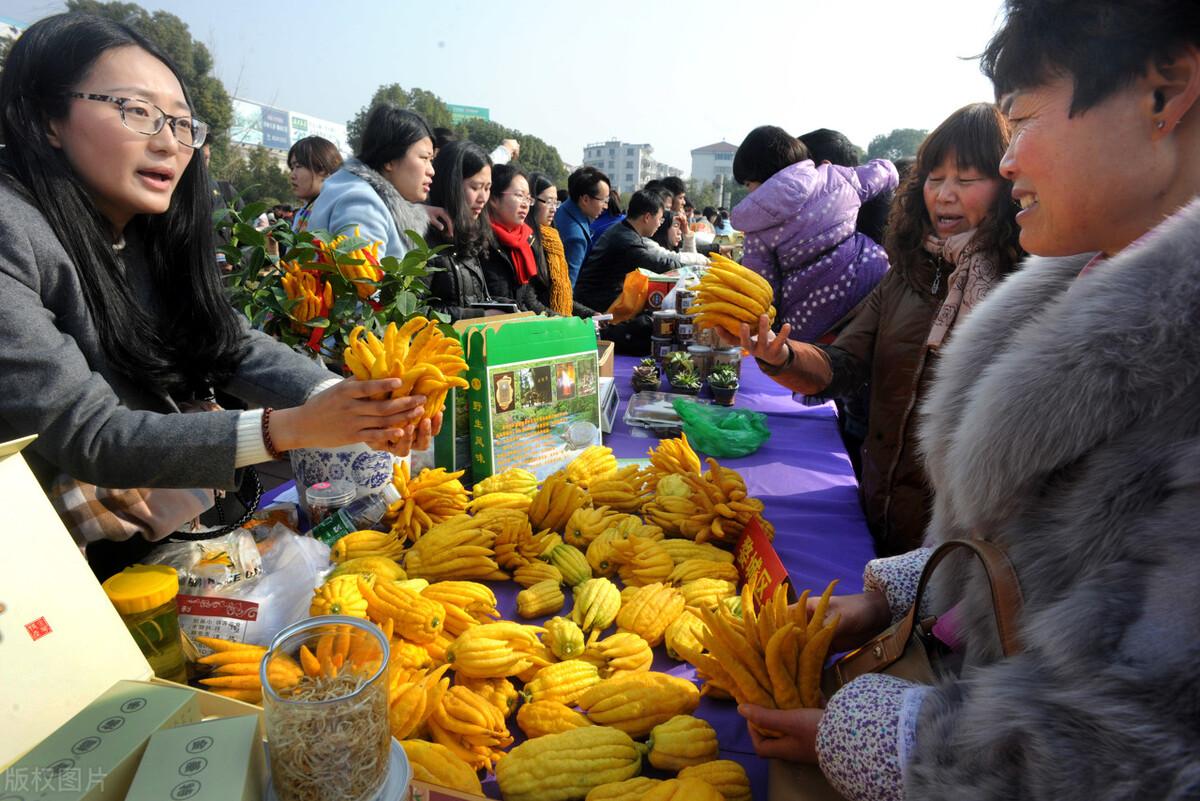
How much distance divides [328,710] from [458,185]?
4670 millimetres

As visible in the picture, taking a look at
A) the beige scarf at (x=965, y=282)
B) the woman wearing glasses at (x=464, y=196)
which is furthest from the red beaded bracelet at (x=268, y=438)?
the woman wearing glasses at (x=464, y=196)

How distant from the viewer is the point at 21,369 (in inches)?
54.6

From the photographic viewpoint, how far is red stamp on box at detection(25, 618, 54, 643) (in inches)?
34.3

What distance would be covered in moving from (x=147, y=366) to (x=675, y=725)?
1.67 metres

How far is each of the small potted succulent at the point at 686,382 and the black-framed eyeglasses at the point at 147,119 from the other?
263 centimetres

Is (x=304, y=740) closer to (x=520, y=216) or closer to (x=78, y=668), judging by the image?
(x=78, y=668)

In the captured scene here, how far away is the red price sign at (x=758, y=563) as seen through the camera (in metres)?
1.61

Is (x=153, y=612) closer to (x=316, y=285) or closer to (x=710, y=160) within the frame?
(x=316, y=285)

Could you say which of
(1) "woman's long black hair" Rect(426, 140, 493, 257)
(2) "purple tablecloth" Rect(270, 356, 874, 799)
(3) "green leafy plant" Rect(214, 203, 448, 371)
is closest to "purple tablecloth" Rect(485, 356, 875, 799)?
(2) "purple tablecloth" Rect(270, 356, 874, 799)

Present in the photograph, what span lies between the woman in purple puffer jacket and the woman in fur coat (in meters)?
2.95

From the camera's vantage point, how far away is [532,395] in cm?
247

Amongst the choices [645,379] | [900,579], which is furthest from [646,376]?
[900,579]

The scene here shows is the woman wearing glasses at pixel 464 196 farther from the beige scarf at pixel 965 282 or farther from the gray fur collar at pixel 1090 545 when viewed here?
the gray fur collar at pixel 1090 545

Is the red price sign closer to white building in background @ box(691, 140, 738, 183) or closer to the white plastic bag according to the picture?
the white plastic bag
